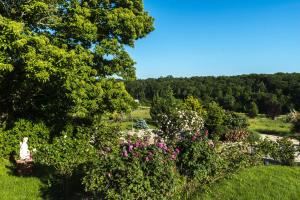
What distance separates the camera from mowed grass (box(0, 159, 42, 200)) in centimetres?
961

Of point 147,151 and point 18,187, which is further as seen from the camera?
point 18,187

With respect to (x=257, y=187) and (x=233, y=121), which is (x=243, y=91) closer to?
(x=233, y=121)

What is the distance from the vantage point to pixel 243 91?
9444 cm

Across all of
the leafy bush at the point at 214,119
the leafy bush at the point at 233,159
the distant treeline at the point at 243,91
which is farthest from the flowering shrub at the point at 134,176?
the distant treeline at the point at 243,91

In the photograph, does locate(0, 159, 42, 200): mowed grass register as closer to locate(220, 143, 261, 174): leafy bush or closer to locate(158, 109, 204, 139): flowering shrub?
locate(220, 143, 261, 174): leafy bush

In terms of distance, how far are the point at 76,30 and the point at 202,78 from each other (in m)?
107

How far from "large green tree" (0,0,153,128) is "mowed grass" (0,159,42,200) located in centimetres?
374

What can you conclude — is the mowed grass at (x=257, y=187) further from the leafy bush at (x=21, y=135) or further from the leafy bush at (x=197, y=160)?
the leafy bush at (x=21, y=135)

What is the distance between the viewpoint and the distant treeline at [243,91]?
84500 mm

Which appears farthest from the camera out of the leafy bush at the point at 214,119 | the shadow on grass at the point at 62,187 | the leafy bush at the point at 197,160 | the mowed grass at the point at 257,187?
the leafy bush at the point at 214,119

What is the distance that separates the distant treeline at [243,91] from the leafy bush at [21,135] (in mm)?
62824

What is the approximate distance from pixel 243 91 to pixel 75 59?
8580 cm

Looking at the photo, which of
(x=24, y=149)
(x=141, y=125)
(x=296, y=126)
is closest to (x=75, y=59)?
(x=24, y=149)

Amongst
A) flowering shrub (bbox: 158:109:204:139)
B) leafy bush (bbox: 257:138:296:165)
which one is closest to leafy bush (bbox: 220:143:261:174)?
leafy bush (bbox: 257:138:296:165)
